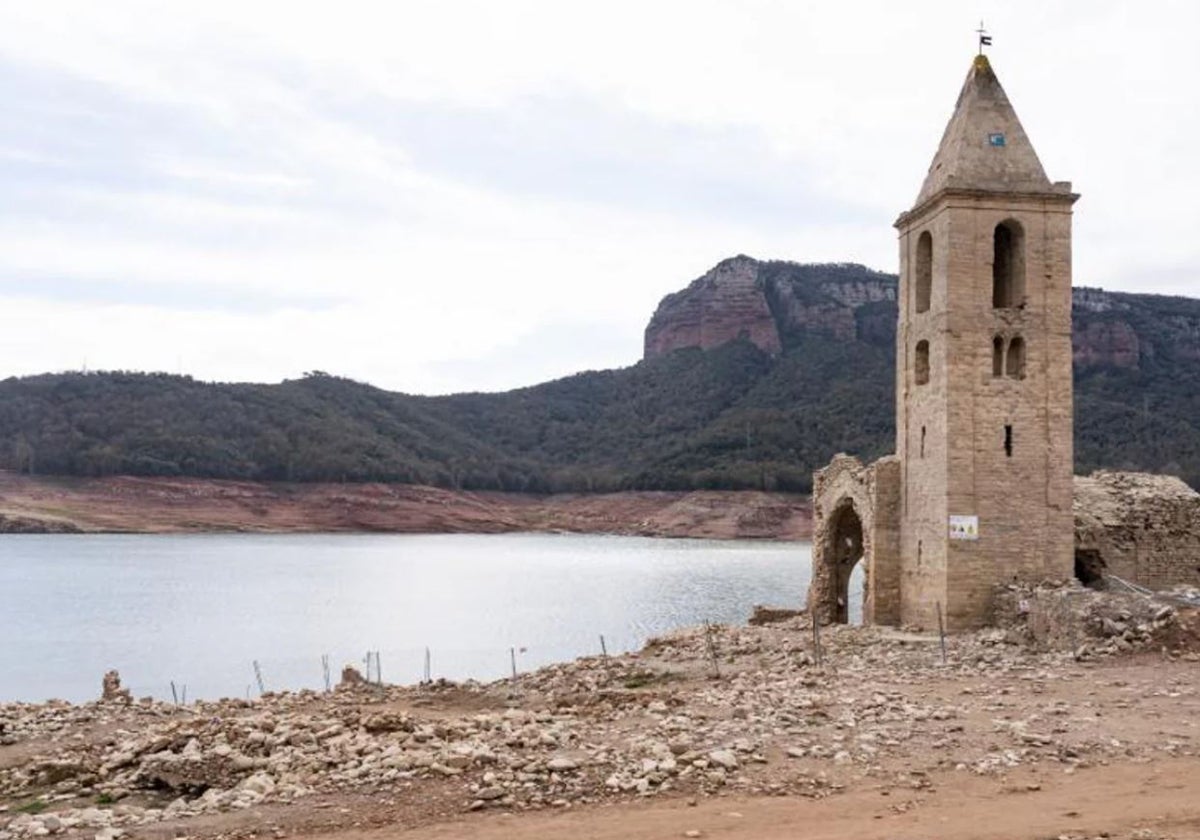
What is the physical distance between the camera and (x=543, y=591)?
5747 centimetres

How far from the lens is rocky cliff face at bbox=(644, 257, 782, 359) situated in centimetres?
12169

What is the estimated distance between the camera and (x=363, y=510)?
102688 mm

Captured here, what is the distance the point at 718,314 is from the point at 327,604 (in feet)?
263

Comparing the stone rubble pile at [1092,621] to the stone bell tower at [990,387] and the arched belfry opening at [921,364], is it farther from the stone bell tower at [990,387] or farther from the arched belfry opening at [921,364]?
the arched belfry opening at [921,364]

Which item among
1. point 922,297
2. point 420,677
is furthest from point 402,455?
point 922,297

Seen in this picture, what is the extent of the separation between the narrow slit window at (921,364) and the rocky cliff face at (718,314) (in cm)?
9388

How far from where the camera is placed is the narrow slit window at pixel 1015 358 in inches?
873

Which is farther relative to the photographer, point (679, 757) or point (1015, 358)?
point (1015, 358)

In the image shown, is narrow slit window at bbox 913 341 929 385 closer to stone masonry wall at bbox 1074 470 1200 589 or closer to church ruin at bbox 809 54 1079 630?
church ruin at bbox 809 54 1079 630

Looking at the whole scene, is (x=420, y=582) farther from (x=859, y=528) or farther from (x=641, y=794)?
(x=641, y=794)

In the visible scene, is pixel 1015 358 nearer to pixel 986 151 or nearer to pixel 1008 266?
pixel 1008 266

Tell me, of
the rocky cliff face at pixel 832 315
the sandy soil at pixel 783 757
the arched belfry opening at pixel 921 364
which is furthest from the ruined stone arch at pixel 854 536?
the rocky cliff face at pixel 832 315

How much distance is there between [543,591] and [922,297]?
120ft

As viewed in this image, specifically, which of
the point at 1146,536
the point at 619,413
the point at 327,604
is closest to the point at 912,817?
the point at 1146,536
